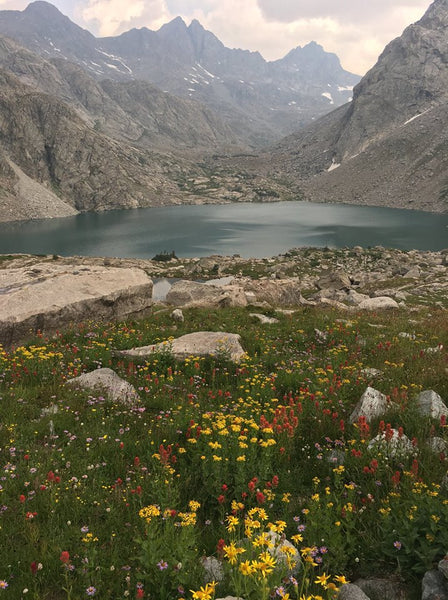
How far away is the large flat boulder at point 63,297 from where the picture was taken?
15789 mm

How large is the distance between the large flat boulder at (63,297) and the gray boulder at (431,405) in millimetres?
14160

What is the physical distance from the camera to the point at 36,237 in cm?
12850

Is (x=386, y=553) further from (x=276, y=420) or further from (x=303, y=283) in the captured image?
(x=303, y=283)

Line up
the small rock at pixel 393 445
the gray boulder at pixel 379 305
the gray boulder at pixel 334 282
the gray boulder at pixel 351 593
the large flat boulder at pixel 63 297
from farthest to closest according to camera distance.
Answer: the gray boulder at pixel 334 282
the gray boulder at pixel 379 305
the large flat boulder at pixel 63 297
the small rock at pixel 393 445
the gray boulder at pixel 351 593

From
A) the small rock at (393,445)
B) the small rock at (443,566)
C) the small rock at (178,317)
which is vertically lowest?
the small rock at (178,317)

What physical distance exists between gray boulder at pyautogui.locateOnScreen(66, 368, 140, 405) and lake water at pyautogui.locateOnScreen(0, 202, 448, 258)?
94709mm

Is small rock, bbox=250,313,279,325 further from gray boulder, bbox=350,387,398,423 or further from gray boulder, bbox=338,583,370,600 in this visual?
gray boulder, bbox=338,583,370,600

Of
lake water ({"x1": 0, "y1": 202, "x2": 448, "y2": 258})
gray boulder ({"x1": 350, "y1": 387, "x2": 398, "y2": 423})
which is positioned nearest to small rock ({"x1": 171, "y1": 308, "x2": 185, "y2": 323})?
gray boulder ({"x1": 350, "y1": 387, "x2": 398, "y2": 423})

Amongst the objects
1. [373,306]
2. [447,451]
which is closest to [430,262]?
[373,306]

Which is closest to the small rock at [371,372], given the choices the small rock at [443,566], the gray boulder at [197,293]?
the small rock at [443,566]

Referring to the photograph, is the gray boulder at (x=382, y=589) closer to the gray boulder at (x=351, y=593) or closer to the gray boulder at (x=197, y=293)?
the gray boulder at (x=351, y=593)

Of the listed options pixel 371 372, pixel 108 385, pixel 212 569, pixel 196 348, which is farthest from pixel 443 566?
pixel 196 348

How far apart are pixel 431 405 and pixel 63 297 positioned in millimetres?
15814

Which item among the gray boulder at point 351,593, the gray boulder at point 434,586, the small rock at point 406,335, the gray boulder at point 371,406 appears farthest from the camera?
the small rock at point 406,335
